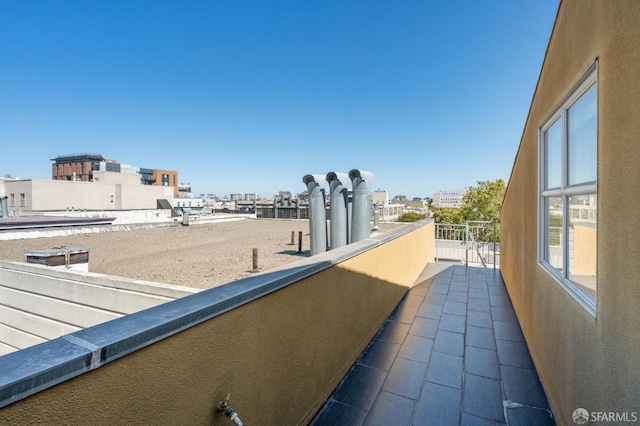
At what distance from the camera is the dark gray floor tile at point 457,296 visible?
5.00m

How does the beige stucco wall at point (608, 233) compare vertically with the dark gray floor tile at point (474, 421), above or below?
above

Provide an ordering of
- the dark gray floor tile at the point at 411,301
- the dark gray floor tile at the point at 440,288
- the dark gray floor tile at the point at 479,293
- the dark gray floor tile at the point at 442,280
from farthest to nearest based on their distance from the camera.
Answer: the dark gray floor tile at the point at 442,280, the dark gray floor tile at the point at 440,288, the dark gray floor tile at the point at 479,293, the dark gray floor tile at the point at 411,301

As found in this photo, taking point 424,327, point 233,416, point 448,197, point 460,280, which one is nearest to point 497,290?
point 460,280

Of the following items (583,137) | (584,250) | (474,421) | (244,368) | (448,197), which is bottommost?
(474,421)

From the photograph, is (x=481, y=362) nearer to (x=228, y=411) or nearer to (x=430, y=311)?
(x=430, y=311)

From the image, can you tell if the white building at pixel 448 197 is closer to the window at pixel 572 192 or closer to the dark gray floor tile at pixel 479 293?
the dark gray floor tile at pixel 479 293

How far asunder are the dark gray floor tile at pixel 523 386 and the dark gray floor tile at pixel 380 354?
1.05 metres

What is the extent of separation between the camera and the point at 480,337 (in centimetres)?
359

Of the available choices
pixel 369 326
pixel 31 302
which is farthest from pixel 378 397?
pixel 31 302

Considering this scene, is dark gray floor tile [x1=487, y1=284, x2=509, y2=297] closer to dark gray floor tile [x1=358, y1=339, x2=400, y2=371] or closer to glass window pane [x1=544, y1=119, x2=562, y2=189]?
dark gray floor tile [x1=358, y1=339, x2=400, y2=371]

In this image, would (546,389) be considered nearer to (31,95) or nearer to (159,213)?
(159,213)

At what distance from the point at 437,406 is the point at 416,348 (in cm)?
96

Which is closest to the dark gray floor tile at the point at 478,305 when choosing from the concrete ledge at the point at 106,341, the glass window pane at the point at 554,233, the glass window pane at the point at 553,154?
the glass window pane at the point at 554,233

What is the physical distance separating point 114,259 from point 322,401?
5.50 m
